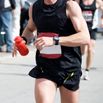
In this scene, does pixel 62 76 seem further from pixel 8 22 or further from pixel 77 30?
pixel 8 22

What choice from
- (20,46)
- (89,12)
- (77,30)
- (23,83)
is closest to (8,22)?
(89,12)

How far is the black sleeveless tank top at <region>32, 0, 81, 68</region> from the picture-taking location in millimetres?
4652

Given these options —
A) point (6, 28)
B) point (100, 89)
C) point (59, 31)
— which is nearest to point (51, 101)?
point (59, 31)

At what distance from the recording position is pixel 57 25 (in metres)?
4.66

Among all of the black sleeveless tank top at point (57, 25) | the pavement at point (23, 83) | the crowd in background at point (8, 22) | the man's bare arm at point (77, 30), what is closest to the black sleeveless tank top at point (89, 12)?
the pavement at point (23, 83)

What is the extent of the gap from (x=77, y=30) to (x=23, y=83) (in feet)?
14.0

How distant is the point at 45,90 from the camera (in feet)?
15.2

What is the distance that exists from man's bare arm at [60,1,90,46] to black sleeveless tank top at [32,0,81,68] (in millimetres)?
78

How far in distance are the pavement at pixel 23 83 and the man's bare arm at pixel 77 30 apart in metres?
2.98

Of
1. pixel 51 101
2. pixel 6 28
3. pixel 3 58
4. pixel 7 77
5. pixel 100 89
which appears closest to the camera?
pixel 51 101

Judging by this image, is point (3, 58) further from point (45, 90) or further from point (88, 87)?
point (45, 90)

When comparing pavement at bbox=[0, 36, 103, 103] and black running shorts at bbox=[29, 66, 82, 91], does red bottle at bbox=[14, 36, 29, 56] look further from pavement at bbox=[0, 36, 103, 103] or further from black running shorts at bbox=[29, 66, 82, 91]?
pavement at bbox=[0, 36, 103, 103]

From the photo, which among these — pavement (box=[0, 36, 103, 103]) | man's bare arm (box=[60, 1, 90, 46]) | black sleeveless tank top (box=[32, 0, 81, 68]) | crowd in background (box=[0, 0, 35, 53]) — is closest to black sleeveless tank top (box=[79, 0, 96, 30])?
pavement (box=[0, 36, 103, 103])

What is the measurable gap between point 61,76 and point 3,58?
682 centimetres
